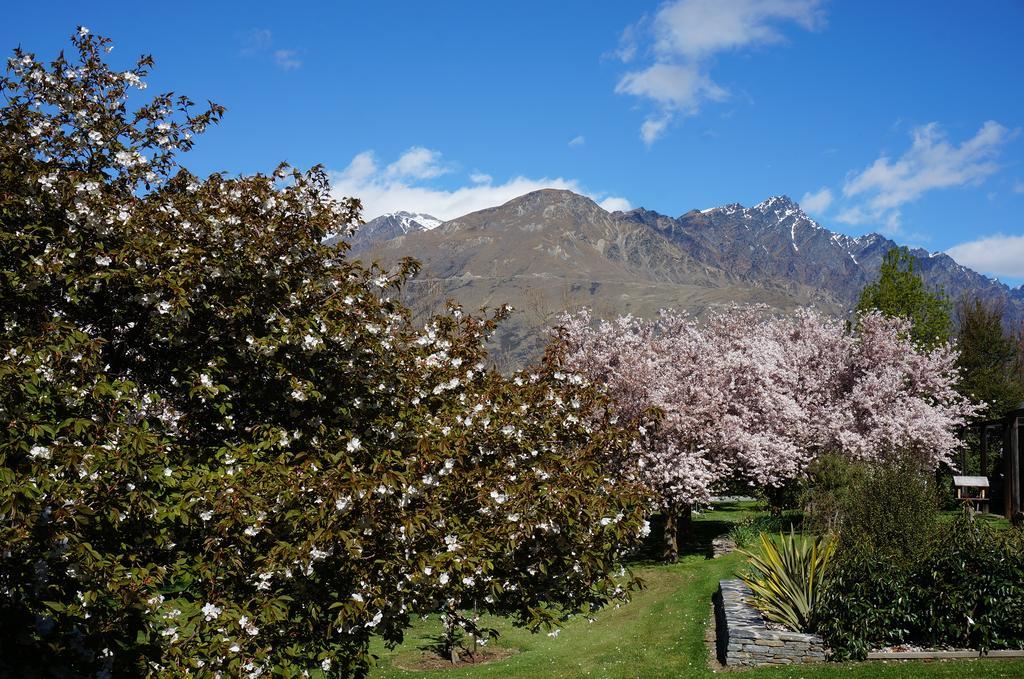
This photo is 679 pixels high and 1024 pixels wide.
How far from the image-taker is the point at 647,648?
16.6 meters

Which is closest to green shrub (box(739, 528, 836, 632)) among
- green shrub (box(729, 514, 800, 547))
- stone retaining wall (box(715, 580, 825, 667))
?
stone retaining wall (box(715, 580, 825, 667))

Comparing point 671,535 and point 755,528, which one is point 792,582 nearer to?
point 671,535

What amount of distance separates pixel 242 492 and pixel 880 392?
26.6m

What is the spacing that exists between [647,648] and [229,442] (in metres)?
11.7

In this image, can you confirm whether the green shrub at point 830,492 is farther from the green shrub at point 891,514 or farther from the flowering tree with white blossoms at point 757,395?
the flowering tree with white blossoms at point 757,395

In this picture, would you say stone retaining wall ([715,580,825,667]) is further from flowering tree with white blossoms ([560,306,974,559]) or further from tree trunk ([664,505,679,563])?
tree trunk ([664,505,679,563])

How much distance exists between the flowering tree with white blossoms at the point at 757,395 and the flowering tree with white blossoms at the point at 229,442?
1327cm

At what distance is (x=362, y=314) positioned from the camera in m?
8.52

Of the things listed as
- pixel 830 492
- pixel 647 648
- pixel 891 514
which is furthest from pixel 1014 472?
pixel 647 648

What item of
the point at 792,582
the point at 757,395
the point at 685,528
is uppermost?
the point at 757,395

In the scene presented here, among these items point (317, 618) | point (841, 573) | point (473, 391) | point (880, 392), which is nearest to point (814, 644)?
point (841, 573)

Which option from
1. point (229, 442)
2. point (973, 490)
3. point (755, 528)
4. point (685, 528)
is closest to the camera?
point (229, 442)

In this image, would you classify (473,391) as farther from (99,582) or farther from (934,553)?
(934,553)

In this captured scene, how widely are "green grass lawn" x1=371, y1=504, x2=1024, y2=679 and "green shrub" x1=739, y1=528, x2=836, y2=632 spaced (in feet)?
4.28
